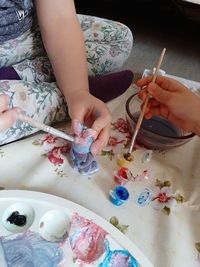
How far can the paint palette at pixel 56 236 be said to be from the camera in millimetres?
468

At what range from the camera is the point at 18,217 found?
50 cm

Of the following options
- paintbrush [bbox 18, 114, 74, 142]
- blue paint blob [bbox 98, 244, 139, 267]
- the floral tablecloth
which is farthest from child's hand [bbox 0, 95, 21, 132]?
blue paint blob [bbox 98, 244, 139, 267]

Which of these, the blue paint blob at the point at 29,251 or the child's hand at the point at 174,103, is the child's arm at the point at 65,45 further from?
the blue paint blob at the point at 29,251

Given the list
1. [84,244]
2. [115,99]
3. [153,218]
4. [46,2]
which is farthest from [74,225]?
[46,2]

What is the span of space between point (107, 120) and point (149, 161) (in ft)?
0.37

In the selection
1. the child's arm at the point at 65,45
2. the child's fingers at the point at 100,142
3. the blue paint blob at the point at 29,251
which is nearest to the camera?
the blue paint blob at the point at 29,251

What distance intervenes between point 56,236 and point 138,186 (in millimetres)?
179

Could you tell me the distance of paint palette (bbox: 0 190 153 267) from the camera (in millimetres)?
468

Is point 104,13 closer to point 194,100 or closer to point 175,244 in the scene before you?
point 194,100

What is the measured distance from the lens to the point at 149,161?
25.7 inches

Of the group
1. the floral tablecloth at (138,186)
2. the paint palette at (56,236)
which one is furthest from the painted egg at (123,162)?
the paint palette at (56,236)

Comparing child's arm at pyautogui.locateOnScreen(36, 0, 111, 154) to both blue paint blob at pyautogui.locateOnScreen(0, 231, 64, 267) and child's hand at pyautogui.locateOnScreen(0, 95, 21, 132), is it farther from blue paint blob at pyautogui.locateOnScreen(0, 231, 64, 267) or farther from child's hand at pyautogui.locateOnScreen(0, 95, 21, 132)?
blue paint blob at pyautogui.locateOnScreen(0, 231, 64, 267)

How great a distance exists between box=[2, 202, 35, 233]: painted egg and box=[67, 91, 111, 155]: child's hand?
157 millimetres

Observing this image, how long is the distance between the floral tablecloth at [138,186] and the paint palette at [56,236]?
5 centimetres
